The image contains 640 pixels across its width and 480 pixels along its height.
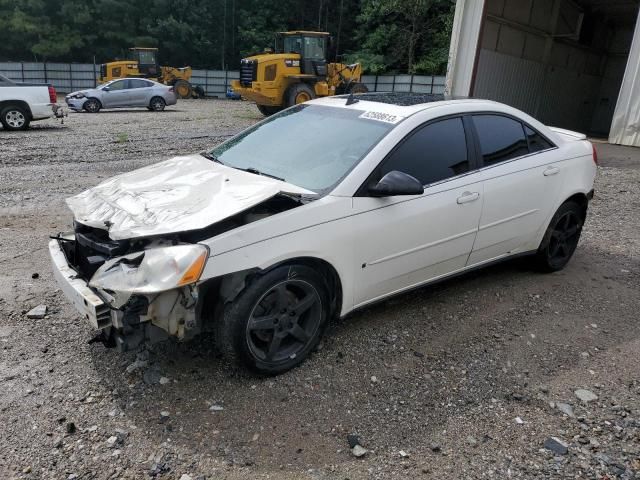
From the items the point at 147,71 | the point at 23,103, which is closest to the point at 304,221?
the point at 23,103

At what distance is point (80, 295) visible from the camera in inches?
109

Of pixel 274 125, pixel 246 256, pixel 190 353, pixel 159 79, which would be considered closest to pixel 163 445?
pixel 190 353

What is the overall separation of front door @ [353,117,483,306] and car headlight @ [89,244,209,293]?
1043 millimetres

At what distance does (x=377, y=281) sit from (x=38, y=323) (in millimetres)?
2390

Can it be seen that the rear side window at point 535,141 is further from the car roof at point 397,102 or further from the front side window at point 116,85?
the front side window at point 116,85

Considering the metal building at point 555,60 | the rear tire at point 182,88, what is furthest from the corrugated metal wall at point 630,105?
the rear tire at point 182,88

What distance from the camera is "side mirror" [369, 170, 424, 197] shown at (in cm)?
315

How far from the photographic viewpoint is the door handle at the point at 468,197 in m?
3.71

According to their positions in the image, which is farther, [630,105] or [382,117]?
[630,105]

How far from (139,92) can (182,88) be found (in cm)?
1073

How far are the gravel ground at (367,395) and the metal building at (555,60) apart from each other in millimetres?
11004

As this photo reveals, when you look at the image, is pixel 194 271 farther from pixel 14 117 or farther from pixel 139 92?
pixel 139 92

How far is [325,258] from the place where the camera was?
309 centimetres

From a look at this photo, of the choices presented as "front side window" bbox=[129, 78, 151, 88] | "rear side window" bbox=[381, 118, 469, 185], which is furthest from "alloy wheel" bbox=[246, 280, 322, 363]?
"front side window" bbox=[129, 78, 151, 88]
